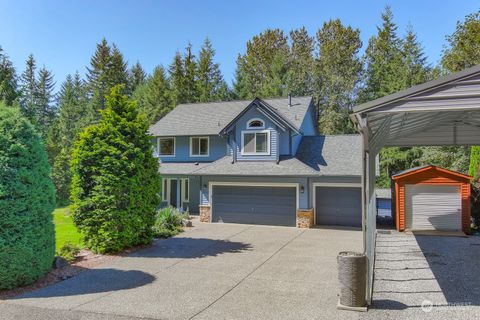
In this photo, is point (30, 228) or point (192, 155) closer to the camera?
point (30, 228)

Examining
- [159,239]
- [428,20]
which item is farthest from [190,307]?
[428,20]

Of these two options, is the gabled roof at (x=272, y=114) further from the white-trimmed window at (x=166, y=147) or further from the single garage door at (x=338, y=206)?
the white-trimmed window at (x=166, y=147)

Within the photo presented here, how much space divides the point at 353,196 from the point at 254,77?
26.2 meters

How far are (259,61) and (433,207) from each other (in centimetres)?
2929

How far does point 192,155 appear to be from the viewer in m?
21.2

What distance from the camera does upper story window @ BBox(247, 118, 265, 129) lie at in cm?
1784

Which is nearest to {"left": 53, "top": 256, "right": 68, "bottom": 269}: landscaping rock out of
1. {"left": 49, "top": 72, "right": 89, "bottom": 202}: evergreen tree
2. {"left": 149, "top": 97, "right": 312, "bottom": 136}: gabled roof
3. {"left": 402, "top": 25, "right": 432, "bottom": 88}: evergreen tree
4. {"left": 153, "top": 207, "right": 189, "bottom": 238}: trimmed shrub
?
{"left": 153, "top": 207, "right": 189, "bottom": 238}: trimmed shrub

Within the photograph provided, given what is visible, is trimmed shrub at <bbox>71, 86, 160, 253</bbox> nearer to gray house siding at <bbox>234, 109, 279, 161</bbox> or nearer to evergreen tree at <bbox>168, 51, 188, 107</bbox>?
gray house siding at <bbox>234, 109, 279, 161</bbox>

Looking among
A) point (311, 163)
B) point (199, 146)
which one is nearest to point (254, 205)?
point (311, 163)

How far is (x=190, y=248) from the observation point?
11.8 meters

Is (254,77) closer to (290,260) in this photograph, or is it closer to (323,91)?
(323,91)

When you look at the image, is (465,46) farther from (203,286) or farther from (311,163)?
(203,286)

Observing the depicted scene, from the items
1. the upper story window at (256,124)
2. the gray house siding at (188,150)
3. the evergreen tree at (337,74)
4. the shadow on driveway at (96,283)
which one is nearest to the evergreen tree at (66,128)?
the gray house siding at (188,150)

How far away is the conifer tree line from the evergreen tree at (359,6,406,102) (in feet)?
0.31
